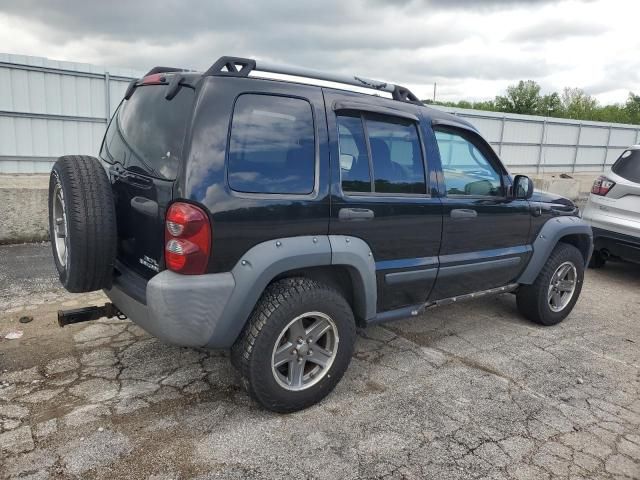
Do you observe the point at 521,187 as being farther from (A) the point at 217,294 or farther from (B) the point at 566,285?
(A) the point at 217,294

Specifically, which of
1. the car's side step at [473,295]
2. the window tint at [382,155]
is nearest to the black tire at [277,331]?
the window tint at [382,155]

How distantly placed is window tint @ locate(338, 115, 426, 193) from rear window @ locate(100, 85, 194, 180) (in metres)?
0.97

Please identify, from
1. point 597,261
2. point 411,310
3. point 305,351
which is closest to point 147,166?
point 305,351

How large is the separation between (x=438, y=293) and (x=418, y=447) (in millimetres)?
1283

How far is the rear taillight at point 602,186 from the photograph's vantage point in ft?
20.5

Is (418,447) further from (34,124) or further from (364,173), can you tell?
(34,124)

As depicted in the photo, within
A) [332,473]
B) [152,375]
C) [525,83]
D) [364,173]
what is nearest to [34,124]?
[152,375]

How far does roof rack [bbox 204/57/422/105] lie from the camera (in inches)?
108

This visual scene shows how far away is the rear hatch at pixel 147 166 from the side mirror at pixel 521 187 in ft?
8.81

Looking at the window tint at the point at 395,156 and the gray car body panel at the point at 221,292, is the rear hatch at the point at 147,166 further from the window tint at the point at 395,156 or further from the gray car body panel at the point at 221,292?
the window tint at the point at 395,156

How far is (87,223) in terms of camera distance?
2713 millimetres

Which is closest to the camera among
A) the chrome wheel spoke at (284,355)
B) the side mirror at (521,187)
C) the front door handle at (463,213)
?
the chrome wheel spoke at (284,355)

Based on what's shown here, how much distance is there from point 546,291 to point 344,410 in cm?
244

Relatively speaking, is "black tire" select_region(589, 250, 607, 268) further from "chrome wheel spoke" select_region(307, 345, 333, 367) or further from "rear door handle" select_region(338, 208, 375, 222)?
"chrome wheel spoke" select_region(307, 345, 333, 367)
